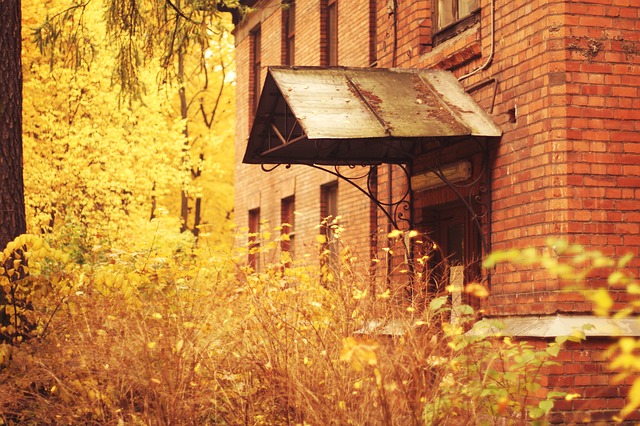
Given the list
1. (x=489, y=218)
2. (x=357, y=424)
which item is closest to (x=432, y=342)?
(x=357, y=424)

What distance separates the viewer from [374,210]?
45.7 feet

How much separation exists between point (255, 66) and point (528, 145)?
42.3ft

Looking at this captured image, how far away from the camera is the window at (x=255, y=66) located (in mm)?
20688

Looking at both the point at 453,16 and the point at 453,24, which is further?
the point at 453,16

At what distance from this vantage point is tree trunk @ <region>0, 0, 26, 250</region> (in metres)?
9.02

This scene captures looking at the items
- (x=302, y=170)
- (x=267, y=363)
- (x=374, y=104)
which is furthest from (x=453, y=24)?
(x=302, y=170)

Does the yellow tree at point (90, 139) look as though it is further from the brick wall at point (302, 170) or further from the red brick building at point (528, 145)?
the red brick building at point (528, 145)

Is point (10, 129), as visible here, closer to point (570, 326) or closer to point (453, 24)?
point (453, 24)

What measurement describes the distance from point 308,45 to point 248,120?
372cm

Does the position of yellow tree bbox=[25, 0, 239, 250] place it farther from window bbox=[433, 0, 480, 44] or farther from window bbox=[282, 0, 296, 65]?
window bbox=[433, 0, 480, 44]

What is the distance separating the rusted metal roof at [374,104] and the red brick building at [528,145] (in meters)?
0.03

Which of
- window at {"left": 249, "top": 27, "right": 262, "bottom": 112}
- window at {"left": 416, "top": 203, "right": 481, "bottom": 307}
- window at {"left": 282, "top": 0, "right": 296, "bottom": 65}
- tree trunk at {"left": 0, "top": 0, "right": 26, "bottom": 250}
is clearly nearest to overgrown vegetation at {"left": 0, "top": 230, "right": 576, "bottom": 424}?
tree trunk at {"left": 0, "top": 0, "right": 26, "bottom": 250}

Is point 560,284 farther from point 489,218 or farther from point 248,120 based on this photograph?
point 248,120

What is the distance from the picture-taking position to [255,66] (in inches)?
825
